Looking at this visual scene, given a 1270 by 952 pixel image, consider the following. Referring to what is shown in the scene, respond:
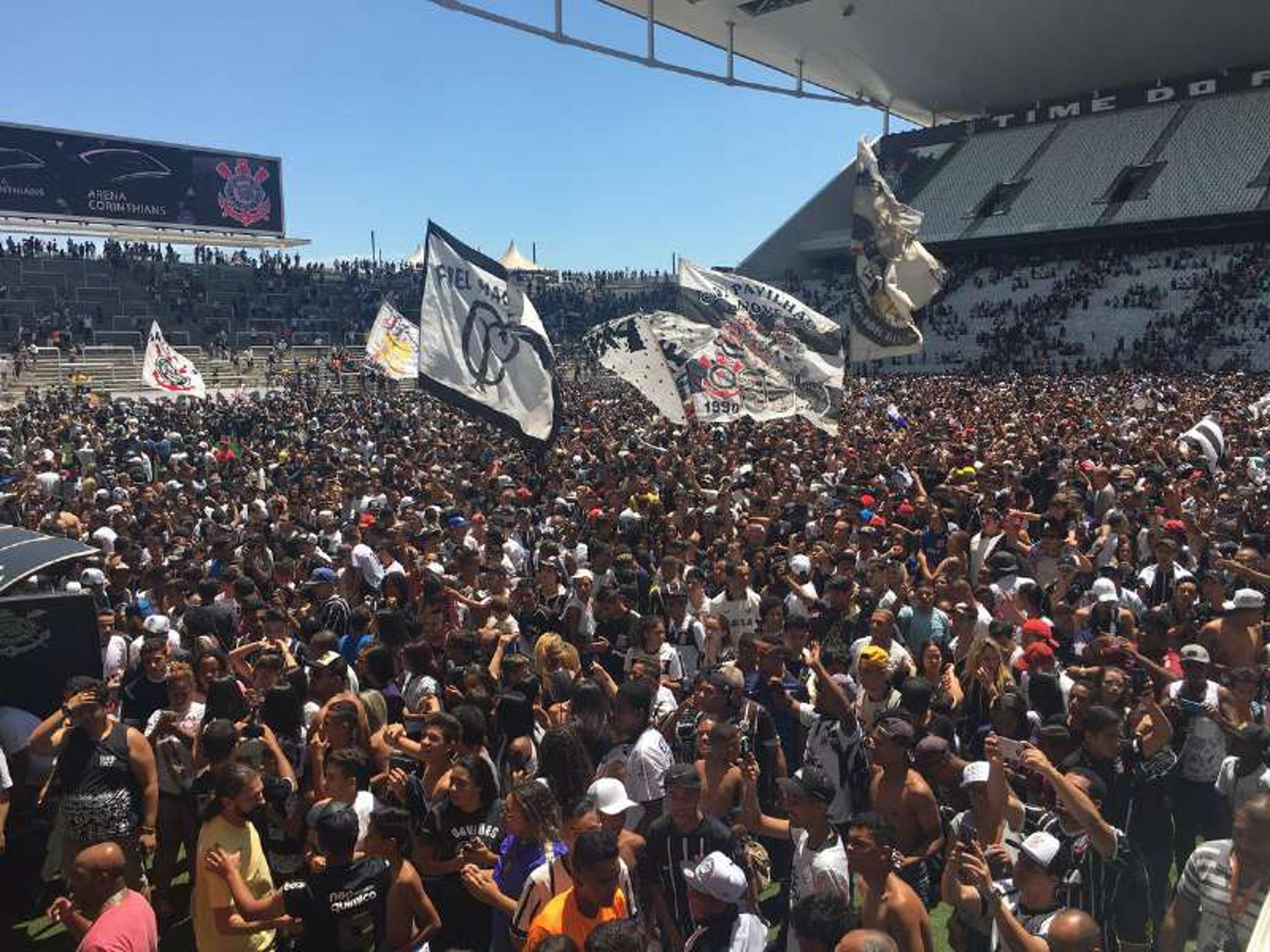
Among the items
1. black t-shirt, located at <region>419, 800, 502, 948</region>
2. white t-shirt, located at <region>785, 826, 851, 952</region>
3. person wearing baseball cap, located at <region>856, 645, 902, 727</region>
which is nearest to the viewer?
white t-shirt, located at <region>785, 826, 851, 952</region>

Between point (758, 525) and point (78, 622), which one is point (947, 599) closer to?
point (758, 525)

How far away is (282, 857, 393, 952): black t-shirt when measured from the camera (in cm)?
322

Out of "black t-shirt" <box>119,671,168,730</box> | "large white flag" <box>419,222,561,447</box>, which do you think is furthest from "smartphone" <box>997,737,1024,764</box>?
"large white flag" <box>419,222,561,447</box>

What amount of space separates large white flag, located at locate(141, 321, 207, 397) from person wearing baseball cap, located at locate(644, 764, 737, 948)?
18.1 meters

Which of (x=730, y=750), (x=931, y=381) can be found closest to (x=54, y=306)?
(x=931, y=381)

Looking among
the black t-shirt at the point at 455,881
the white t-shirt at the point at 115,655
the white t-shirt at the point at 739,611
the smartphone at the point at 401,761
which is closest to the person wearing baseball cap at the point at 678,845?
the black t-shirt at the point at 455,881

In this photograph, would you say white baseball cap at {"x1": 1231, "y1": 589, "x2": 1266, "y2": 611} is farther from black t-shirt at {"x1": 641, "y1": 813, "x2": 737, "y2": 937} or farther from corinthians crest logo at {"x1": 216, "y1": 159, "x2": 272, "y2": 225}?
corinthians crest logo at {"x1": 216, "y1": 159, "x2": 272, "y2": 225}

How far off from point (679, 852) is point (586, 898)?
0.56 metres

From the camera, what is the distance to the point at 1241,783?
408 centimetres

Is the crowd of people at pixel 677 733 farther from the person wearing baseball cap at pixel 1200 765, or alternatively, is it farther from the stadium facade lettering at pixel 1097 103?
the stadium facade lettering at pixel 1097 103

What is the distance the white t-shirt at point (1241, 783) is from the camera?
4031 millimetres

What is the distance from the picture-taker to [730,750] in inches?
156

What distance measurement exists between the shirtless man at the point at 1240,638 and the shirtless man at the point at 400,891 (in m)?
4.28

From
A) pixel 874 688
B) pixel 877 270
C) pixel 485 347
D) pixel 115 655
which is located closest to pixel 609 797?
pixel 874 688
